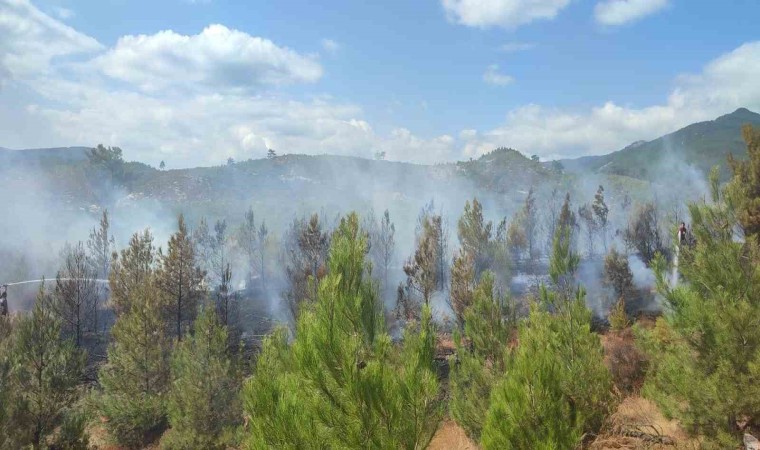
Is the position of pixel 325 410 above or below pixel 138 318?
above

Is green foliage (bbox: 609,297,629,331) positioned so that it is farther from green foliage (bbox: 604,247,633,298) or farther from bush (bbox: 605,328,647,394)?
bush (bbox: 605,328,647,394)

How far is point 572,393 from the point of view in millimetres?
7125

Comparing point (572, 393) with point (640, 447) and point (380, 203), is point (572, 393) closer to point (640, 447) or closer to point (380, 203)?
point (640, 447)

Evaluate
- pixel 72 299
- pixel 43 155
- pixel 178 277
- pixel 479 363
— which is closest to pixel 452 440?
pixel 479 363

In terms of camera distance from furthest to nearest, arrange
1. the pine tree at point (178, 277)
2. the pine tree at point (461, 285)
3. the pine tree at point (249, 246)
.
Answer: the pine tree at point (249, 246) → the pine tree at point (178, 277) → the pine tree at point (461, 285)

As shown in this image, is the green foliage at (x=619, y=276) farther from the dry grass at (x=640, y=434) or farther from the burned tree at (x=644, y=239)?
the dry grass at (x=640, y=434)

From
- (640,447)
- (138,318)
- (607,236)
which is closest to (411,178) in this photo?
(607,236)

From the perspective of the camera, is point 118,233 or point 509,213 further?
point 509,213

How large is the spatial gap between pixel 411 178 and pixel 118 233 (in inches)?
2433

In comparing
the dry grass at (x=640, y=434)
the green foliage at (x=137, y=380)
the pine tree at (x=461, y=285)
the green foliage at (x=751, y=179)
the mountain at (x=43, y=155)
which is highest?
the mountain at (x=43, y=155)

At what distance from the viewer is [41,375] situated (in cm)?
1477

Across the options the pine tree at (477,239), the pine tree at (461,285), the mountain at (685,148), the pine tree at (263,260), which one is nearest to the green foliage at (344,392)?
the pine tree at (461,285)

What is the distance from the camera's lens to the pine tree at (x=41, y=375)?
14.1 meters

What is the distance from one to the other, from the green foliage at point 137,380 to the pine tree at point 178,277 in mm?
6257
